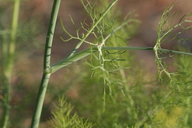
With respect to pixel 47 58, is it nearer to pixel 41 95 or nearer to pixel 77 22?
pixel 41 95

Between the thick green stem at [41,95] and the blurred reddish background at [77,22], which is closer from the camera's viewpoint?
the thick green stem at [41,95]

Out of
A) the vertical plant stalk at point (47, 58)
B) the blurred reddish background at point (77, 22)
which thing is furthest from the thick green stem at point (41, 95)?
the blurred reddish background at point (77, 22)

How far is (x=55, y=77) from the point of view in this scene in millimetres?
1757

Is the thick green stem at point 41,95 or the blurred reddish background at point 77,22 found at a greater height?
the blurred reddish background at point 77,22

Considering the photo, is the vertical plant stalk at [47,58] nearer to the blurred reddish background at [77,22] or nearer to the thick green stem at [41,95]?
the thick green stem at [41,95]

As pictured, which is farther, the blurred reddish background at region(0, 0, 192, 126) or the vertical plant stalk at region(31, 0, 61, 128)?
the blurred reddish background at region(0, 0, 192, 126)

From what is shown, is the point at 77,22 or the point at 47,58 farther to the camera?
the point at 77,22

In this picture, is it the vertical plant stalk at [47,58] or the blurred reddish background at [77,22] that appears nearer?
the vertical plant stalk at [47,58]

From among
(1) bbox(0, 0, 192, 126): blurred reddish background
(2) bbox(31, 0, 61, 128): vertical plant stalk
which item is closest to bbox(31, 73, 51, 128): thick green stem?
(2) bbox(31, 0, 61, 128): vertical plant stalk

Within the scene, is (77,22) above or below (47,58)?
above

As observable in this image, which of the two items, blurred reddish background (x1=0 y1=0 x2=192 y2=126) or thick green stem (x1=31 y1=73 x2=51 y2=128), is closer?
thick green stem (x1=31 y1=73 x2=51 y2=128)

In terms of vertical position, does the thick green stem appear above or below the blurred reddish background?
below

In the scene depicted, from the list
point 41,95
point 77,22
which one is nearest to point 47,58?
point 41,95

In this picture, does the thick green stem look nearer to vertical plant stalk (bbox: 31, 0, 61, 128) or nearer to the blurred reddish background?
vertical plant stalk (bbox: 31, 0, 61, 128)
